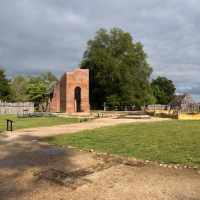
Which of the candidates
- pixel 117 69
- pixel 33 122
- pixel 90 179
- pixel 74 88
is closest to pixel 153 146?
pixel 90 179

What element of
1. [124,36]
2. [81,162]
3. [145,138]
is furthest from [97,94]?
[81,162]


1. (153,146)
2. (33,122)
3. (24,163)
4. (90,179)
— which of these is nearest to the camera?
(90,179)

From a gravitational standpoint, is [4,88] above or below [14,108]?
above

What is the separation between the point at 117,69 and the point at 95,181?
154 ft

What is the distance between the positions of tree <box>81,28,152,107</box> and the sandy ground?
144 ft

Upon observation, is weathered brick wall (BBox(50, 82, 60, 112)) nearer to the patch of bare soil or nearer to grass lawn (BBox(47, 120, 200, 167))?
grass lawn (BBox(47, 120, 200, 167))

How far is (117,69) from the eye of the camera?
170 feet

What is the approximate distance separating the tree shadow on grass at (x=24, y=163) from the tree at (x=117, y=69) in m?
41.6

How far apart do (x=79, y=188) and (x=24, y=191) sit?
0.98m

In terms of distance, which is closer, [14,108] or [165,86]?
[14,108]

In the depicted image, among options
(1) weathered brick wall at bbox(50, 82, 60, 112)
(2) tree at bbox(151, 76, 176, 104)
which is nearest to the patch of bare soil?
(1) weathered brick wall at bbox(50, 82, 60, 112)

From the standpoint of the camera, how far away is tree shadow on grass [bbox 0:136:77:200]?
5371 mm

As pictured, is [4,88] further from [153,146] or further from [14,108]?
[153,146]

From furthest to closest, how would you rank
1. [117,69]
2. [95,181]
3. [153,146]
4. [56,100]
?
[117,69] → [56,100] → [153,146] → [95,181]
